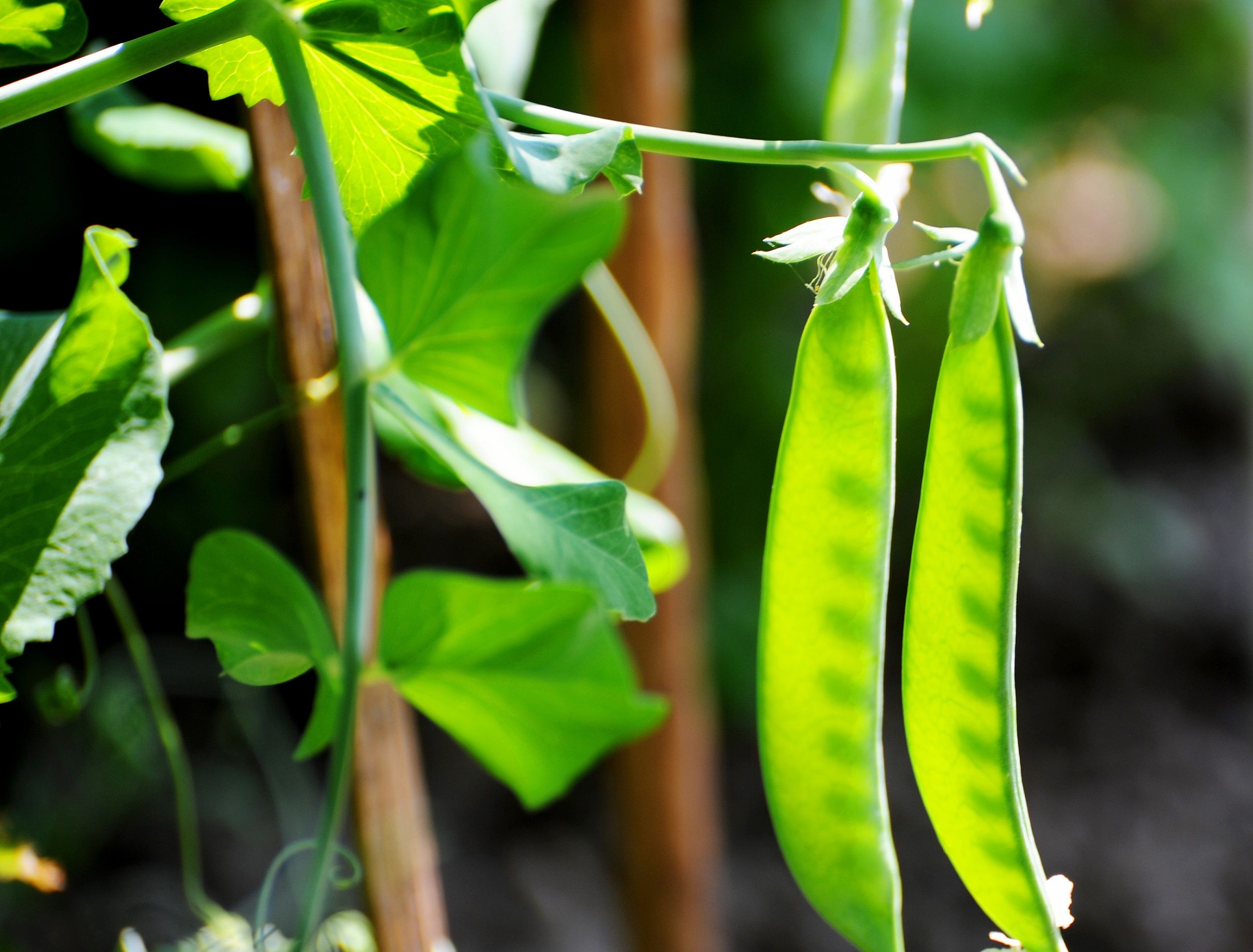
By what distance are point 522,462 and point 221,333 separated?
0.13m

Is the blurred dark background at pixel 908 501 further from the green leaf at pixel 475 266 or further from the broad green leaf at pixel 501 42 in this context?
the green leaf at pixel 475 266

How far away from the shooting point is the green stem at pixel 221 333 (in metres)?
0.35

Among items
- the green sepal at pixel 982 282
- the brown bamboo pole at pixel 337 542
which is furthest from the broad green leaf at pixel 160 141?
the green sepal at pixel 982 282

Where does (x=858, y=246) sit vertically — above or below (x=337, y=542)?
above

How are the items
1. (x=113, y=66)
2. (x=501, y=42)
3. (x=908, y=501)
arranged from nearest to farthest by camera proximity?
1. (x=113, y=66)
2. (x=501, y=42)
3. (x=908, y=501)

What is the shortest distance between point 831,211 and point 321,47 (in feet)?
3.37

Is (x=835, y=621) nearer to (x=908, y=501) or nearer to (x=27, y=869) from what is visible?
(x=27, y=869)

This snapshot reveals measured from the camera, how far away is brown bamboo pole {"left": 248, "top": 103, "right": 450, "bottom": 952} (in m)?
0.32

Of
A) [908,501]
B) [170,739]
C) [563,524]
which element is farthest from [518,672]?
[908,501]

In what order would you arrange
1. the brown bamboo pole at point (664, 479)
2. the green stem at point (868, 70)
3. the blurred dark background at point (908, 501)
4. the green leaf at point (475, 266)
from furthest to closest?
the blurred dark background at point (908, 501) < the brown bamboo pole at point (664, 479) < the green stem at point (868, 70) < the green leaf at point (475, 266)

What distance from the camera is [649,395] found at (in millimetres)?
805

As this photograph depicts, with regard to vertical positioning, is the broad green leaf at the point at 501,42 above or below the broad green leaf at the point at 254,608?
above

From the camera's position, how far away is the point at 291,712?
1.19 meters

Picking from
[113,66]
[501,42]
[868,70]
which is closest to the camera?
[113,66]
